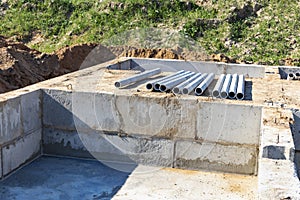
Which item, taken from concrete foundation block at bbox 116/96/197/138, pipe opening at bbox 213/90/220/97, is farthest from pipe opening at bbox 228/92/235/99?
concrete foundation block at bbox 116/96/197/138

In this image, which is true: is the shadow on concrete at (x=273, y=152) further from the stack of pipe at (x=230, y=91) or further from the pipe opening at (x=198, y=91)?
the pipe opening at (x=198, y=91)

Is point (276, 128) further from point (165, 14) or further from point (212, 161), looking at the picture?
point (165, 14)

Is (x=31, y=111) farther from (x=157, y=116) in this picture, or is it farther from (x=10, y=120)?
(x=157, y=116)

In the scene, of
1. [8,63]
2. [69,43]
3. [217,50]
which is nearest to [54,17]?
[69,43]

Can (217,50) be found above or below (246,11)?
below

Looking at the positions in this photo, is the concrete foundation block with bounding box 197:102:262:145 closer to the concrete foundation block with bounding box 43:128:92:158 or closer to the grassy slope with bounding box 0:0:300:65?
the concrete foundation block with bounding box 43:128:92:158

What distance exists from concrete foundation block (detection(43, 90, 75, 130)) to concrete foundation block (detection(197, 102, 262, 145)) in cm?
204

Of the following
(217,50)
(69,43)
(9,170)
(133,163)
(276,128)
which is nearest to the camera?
(276,128)

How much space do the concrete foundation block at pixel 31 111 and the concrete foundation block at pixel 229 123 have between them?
252 cm

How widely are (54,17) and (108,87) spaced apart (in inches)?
562

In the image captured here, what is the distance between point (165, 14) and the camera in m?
18.9

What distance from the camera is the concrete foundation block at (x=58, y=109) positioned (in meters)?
6.53

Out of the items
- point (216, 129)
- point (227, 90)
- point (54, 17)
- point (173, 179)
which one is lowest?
point (173, 179)

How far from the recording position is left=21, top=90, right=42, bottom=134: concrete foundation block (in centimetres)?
618
